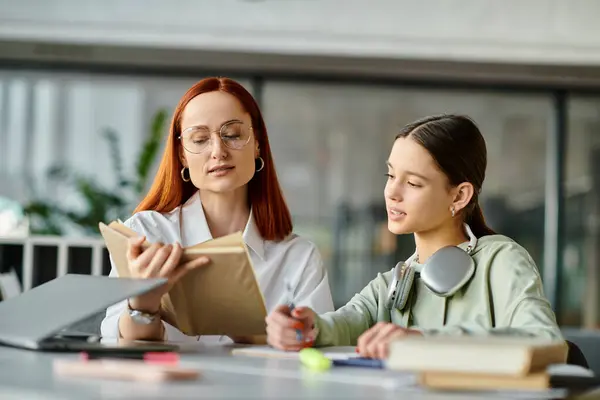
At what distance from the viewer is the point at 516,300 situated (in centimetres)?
139

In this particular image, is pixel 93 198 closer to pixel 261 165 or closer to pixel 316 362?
pixel 261 165

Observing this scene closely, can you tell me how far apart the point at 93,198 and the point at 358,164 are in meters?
1.83

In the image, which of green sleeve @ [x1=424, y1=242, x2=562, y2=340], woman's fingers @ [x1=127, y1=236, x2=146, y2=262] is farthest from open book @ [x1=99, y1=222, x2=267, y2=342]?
green sleeve @ [x1=424, y1=242, x2=562, y2=340]

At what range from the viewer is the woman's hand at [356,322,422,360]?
1209 millimetres

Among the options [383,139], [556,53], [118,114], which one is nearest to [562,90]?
[556,53]

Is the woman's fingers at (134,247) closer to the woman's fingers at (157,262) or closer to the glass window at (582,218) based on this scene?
the woman's fingers at (157,262)

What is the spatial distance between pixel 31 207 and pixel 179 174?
13.3 ft

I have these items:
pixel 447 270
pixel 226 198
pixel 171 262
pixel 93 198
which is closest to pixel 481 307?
pixel 447 270

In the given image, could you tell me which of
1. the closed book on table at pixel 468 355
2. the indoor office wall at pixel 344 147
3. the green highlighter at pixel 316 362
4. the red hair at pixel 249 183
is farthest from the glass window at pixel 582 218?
the closed book on table at pixel 468 355

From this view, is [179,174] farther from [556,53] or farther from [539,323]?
Answer: [556,53]

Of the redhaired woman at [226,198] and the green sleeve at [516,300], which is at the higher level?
the redhaired woman at [226,198]

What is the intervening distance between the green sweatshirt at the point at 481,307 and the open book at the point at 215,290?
14 cm

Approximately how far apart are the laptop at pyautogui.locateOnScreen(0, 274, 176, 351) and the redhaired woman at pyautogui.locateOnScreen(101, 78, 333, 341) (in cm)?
23

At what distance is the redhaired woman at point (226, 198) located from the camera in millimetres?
1789
